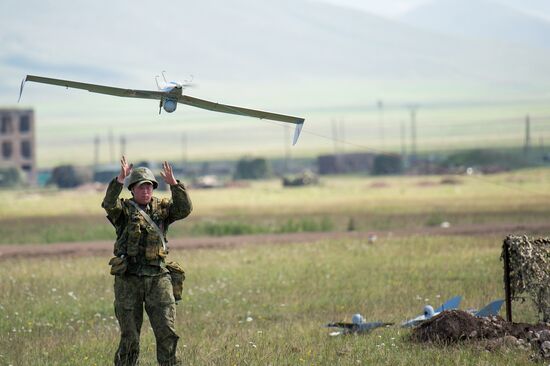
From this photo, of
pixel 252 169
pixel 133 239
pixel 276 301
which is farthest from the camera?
pixel 252 169

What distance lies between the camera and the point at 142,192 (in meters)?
13.3

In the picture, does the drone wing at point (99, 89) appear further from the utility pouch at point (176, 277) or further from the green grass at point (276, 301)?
→ the green grass at point (276, 301)

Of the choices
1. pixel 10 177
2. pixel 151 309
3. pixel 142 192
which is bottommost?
pixel 10 177

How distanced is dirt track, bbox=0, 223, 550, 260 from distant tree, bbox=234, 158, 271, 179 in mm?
79818

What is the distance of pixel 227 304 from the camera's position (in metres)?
21.5

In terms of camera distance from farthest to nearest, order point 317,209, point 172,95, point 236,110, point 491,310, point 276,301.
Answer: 1. point 317,209
2. point 276,301
3. point 491,310
4. point 236,110
5. point 172,95

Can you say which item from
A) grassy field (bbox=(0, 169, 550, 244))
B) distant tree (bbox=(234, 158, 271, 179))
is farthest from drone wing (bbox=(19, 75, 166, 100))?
distant tree (bbox=(234, 158, 271, 179))

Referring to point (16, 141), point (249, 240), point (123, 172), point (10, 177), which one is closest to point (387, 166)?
point (10, 177)

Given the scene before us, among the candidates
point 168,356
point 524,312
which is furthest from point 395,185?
point 168,356

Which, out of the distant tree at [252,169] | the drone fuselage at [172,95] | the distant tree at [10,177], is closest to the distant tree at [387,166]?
the distant tree at [252,169]

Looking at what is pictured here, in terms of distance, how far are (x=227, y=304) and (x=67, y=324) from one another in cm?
361

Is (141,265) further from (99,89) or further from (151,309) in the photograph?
(99,89)

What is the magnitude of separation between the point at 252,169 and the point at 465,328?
105 metres

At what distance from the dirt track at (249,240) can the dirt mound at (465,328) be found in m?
18.2
